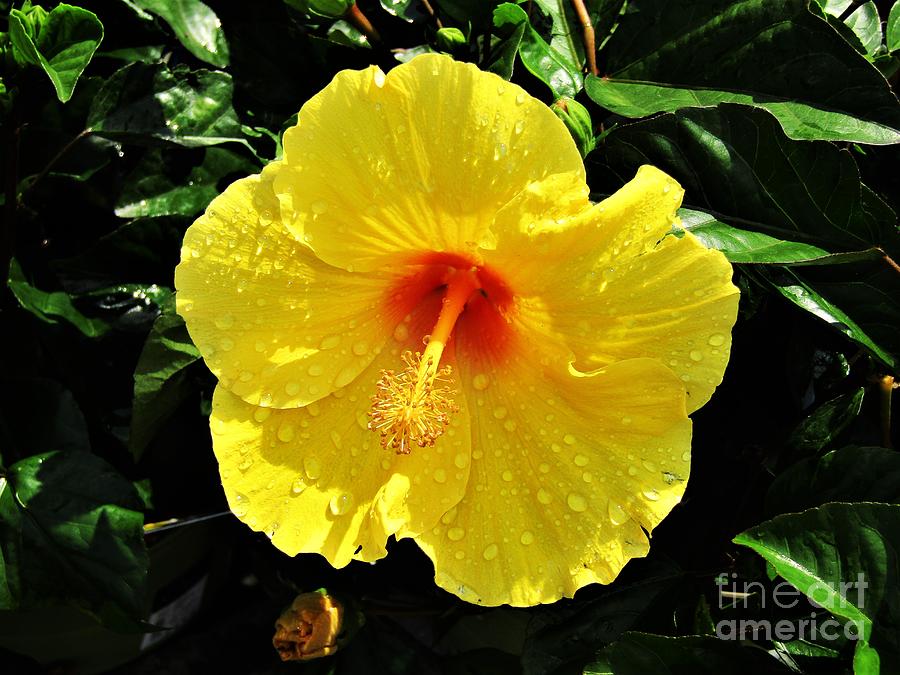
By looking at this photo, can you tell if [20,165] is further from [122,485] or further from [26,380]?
[122,485]

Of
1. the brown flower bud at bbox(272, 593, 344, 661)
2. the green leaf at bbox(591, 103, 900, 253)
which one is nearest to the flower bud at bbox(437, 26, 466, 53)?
the green leaf at bbox(591, 103, 900, 253)

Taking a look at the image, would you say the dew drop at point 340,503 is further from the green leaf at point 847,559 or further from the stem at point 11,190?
the stem at point 11,190

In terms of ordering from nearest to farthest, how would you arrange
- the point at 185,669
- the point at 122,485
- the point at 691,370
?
the point at 691,370, the point at 122,485, the point at 185,669

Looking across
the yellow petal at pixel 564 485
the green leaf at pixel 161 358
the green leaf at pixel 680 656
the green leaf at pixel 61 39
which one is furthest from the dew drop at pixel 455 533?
the green leaf at pixel 61 39

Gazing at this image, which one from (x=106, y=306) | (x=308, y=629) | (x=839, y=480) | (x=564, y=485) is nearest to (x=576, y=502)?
(x=564, y=485)

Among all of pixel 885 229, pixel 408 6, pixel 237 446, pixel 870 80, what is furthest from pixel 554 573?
pixel 408 6

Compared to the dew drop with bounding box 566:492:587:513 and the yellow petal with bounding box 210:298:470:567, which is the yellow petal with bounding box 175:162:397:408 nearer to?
the yellow petal with bounding box 210:298:470:567

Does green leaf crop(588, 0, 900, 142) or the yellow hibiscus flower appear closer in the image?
the yellow hibiscus flower
